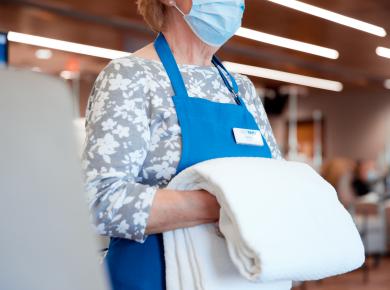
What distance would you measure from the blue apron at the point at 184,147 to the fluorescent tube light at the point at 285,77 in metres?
9.88

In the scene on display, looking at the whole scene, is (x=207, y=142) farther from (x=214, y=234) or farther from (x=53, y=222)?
(x=53, y=222)

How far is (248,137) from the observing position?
1273 mm

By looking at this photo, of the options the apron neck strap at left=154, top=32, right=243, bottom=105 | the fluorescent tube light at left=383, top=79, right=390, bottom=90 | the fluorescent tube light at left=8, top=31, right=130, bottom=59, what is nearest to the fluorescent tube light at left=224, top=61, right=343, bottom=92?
the fluorescent tube light at left=383, top=79, right=390, bottom=90

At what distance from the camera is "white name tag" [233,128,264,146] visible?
4.11ft

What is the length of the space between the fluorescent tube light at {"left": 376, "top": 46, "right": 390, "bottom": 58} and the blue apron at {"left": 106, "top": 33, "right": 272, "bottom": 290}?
30.1 ft

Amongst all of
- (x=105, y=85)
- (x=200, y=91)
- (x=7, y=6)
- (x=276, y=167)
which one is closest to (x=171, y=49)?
(x=200, y=91)

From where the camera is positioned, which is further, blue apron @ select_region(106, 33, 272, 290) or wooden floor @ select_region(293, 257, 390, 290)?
wooden floor @ select_region(293, 257, 390, 290)

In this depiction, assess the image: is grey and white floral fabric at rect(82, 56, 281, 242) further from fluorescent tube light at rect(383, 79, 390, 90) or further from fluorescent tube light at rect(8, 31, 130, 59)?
fluorescent tube light at rect(383, 79, 390, 90)

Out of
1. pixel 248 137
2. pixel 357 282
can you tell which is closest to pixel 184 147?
pixel 248 137

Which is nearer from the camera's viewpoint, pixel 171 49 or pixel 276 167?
pixel 276 167

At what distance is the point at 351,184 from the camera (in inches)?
423

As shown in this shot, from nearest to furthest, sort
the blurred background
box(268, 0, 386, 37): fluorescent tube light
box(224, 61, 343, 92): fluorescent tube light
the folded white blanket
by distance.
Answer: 1. the folded white blanket
2. box(268, 0, 386, 37): fluorescent tube light
3. the blurred background
4. box(224, 61, 343, 92): fluorescent tube light

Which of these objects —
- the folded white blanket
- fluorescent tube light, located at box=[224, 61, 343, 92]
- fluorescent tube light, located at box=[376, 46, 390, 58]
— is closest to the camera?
the folded white blanket

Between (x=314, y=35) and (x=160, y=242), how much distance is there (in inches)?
321
